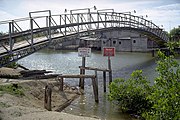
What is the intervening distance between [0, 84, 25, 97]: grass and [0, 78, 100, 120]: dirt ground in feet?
1.17

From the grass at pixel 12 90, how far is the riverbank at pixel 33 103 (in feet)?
0.70

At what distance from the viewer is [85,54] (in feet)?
71.5

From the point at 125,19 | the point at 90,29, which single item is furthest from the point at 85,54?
the point at 125,19

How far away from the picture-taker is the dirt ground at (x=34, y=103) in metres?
11.2

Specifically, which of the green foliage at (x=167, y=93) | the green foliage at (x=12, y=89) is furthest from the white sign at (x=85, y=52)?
the green foliage at (x=167, y=93)

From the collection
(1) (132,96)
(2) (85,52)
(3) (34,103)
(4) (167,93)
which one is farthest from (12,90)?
(4) (167,93)

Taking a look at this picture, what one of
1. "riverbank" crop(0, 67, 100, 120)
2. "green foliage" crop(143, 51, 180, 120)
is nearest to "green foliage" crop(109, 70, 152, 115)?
"riverbank" crop(0, 67, 100, 120)

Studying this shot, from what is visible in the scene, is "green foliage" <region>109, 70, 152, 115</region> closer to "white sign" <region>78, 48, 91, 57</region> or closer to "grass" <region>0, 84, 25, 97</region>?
"grass" <region>0, 84, 25, 97</region>

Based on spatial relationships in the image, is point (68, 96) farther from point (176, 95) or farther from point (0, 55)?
point (176, 95)

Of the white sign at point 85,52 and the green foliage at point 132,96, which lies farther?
the white sign at point 85,52

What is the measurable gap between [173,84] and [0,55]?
51.3ft

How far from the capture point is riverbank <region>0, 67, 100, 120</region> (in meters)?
11.2

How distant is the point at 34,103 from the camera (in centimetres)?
1498

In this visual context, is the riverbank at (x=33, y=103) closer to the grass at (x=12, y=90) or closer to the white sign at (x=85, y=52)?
the grass at (x=12, y=90)
